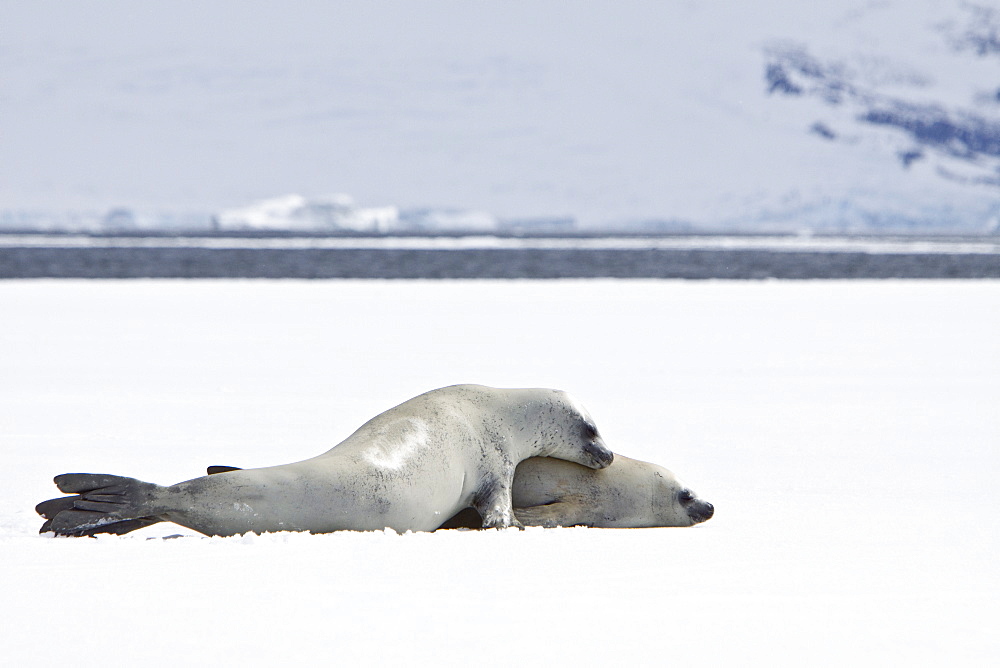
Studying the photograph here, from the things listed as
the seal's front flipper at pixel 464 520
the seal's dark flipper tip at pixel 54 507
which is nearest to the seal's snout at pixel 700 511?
the seal's front flipper at pixel 464 520

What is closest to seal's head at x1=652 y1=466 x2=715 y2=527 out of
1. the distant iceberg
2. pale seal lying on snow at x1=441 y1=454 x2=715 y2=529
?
pale seal lying on snow at x1=441 y1=454 x2=715 y2=529

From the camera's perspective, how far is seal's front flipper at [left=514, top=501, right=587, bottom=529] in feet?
13.2

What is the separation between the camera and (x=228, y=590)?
2836 millimetres

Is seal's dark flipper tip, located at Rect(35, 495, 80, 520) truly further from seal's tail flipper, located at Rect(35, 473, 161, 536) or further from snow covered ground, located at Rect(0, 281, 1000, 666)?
snow covered ground, located at Rect(0, 281, 1000, 666)

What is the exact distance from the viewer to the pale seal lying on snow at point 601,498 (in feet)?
13.5

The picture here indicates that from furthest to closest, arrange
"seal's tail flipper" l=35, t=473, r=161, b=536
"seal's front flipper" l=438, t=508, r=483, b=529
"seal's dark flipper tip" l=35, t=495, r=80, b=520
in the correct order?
"seal's front flipper" l=438, t=508, r=483, b=529 → "seal's dark flipper tip" l=35, t=495, r=80, b=520 → "seal's tail flipper" l=35, t=473, r=161, b=536

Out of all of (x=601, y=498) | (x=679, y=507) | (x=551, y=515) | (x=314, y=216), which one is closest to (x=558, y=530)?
(x=551, y=515)

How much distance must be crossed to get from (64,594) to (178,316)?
36.7 feet

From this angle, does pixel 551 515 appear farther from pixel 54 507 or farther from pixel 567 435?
pixel 54 507

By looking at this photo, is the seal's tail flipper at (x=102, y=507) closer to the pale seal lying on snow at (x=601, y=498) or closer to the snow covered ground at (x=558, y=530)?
the snow covered ground at (x=558, y=530)

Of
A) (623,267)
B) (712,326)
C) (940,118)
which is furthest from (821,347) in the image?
(940,118)

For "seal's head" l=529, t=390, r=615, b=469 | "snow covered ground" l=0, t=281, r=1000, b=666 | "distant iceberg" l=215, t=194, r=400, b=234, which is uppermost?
"seal's head" l=529, t=390, r=615, b=469

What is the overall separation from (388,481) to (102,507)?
83cm

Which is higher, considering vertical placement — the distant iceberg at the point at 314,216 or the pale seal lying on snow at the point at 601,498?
the pale seal lying on snow at the point at 601,498
